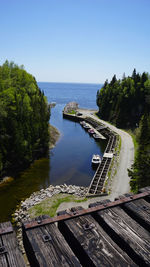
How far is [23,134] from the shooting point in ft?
156

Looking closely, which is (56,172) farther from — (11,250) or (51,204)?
(11,250)

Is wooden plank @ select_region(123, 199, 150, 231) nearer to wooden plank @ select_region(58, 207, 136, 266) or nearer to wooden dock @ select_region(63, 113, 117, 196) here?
wooden plank @ select_region(58, 207, 136, 266)

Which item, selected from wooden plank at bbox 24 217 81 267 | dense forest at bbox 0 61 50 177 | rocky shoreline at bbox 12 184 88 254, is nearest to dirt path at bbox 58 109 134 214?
rocky shoreline at bbox 12 184 88 254

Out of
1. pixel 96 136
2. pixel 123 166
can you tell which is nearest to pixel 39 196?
pixel 123 166

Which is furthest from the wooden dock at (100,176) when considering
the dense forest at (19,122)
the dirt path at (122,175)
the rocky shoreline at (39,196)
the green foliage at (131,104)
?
the green foliage at (131,104)

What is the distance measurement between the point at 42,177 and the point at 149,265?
138 ft

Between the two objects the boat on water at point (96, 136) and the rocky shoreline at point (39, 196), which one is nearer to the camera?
the rocky shoreline at point (39, 196)

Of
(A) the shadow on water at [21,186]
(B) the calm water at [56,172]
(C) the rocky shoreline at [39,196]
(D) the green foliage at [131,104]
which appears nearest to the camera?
(C) the rocky shoreline at [39,196]

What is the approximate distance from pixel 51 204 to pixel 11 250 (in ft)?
100

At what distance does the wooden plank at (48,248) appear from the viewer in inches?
144

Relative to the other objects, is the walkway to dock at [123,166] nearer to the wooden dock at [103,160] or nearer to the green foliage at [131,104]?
the wooden dock at [103,160]

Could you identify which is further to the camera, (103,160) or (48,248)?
(103,160)

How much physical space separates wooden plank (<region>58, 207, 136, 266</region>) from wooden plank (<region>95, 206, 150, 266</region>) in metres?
0.21

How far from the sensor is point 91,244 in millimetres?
4086
